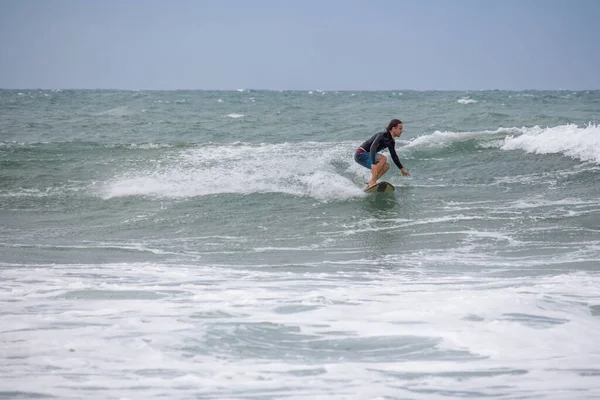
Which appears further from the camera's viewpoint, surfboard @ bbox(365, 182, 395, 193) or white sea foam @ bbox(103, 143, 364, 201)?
white sea foam @ bbox(103, 143, 364, 201)

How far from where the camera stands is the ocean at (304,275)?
4.14 meters

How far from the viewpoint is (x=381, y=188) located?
12.9m

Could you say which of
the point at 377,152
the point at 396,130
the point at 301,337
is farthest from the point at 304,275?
→ the point at 377,152

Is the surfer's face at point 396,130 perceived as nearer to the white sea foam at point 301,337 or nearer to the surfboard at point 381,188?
the surfboard at point 381,188

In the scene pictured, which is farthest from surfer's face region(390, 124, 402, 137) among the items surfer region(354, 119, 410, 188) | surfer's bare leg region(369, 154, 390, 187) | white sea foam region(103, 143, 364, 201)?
white sea foam region(103, 143, 364, 201)

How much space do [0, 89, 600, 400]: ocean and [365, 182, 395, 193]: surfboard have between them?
0.24 metres

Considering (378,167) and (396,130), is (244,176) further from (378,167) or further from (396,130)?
(396,130)

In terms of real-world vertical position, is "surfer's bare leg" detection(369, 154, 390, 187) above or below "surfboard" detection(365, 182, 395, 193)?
above

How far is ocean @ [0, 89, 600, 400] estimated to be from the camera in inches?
163

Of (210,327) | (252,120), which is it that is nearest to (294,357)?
(210,327)

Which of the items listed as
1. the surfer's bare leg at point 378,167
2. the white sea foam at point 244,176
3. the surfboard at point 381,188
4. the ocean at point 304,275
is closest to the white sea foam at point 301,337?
the ocean at point 304,275

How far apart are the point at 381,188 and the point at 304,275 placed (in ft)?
19.7

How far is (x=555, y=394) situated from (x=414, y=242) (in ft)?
17.8

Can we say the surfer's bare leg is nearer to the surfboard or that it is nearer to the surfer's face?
the surfboard
